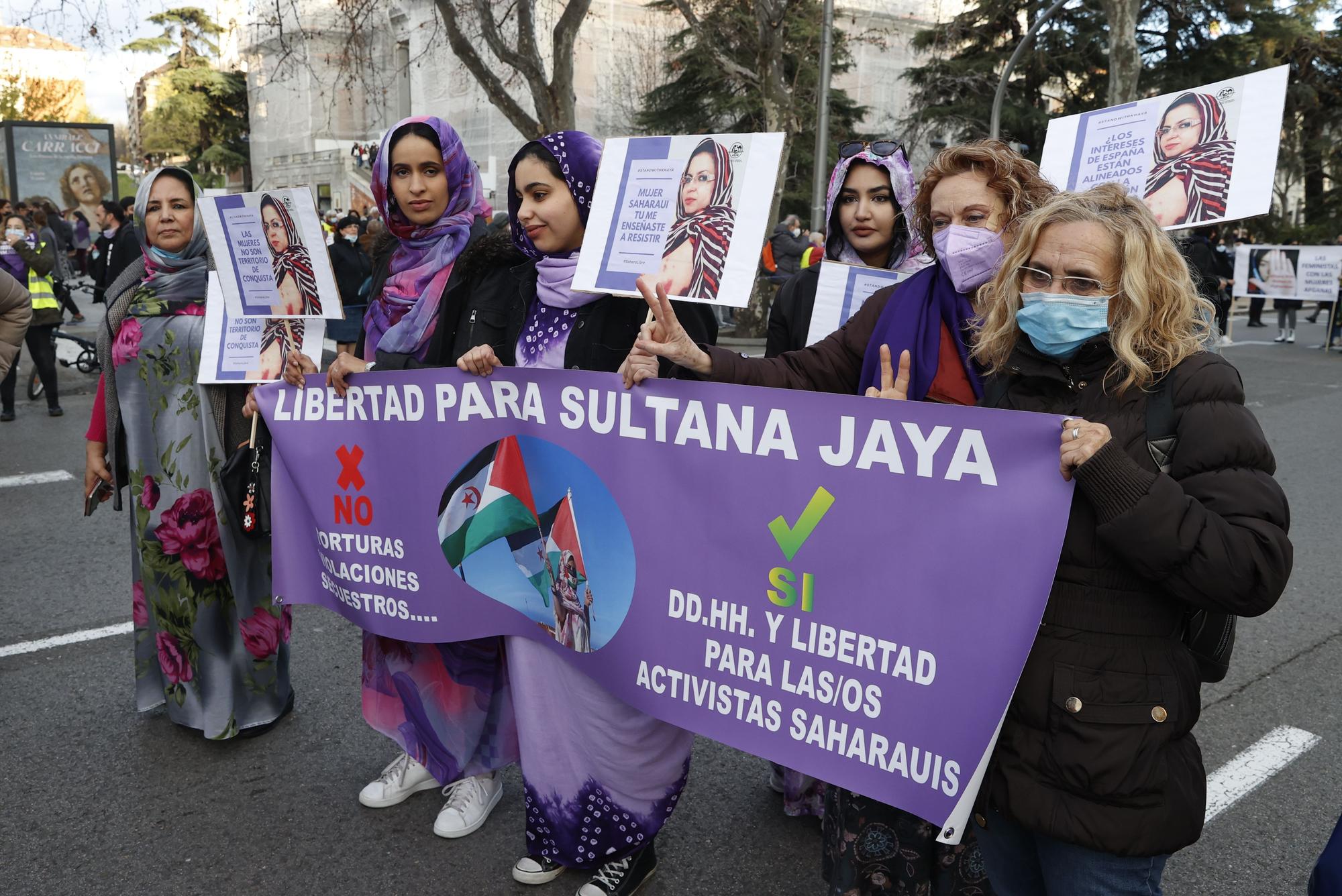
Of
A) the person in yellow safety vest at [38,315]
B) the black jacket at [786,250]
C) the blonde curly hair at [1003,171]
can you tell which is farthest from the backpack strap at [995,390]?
the black jacket at [786,250]

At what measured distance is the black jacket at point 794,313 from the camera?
312 centimetres

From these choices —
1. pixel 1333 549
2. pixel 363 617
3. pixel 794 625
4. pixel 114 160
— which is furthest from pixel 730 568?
pixel 114 160

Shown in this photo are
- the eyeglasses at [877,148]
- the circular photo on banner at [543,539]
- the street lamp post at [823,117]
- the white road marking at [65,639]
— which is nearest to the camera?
the circular photo on banner at [543,539]

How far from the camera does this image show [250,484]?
3141mm

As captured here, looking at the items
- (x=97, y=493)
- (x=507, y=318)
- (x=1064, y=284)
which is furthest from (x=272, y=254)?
(x=1064, y=284)

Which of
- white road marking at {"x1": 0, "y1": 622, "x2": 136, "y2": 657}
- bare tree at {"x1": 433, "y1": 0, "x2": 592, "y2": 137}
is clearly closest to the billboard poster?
bare tree at {"x1": 433, "y1": 0, "x2": 592, "y2": 137}

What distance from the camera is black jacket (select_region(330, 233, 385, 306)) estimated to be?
10734 mm

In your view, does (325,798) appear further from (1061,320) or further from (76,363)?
(76,363)

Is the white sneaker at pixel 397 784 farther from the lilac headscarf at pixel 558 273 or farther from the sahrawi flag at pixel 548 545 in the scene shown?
the lilac headscarf at pixel 558 273

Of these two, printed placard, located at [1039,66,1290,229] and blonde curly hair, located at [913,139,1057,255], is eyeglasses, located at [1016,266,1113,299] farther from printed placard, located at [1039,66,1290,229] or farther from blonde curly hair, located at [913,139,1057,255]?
printed placard, located at [1039,66,1290,229]

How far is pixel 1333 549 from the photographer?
5727 mm

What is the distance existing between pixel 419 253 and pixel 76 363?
32.7 feet

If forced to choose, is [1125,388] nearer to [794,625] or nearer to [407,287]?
[794,625]

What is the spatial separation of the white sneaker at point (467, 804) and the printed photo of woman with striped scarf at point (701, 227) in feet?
5.30
